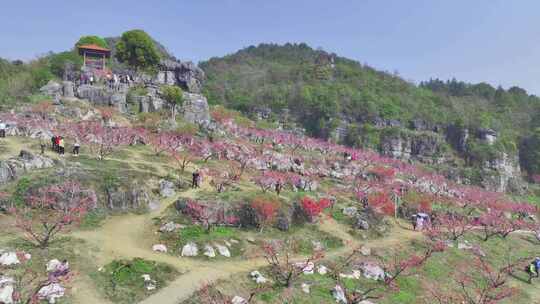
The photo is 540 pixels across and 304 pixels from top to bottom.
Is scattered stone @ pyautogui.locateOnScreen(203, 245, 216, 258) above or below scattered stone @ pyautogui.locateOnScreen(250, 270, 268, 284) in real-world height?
above

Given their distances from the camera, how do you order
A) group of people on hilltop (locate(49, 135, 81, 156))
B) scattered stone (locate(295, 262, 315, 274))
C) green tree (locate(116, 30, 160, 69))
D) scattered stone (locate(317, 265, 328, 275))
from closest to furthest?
scattered stone (locate(295, 262, 315, 274)), scattered stone (locate(317, 265, 328, 275)), group of people on hilltop (locate(49, 135, 81, 156)), green tree (locate(116, 30, 160, 69))

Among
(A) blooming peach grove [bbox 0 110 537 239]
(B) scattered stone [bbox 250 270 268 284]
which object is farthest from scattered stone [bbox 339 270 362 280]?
(A) blooming peach grove [bbox 0 110 537 239]

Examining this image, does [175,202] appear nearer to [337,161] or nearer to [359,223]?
[359,223]

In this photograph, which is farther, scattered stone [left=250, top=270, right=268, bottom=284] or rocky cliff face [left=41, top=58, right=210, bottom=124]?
rocky cliff face [left=41, top=58, right=210, bottom=124]

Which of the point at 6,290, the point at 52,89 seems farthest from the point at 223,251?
the point at 52,89

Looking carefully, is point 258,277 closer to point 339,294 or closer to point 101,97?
point 339,294

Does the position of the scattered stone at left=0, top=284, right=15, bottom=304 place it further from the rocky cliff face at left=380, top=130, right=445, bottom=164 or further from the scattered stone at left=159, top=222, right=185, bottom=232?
the rocky cliff face at left=380, top=130, right=445, bottom=164

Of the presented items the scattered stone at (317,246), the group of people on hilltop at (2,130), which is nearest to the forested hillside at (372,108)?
the group of people on hilltop at (2,130)
